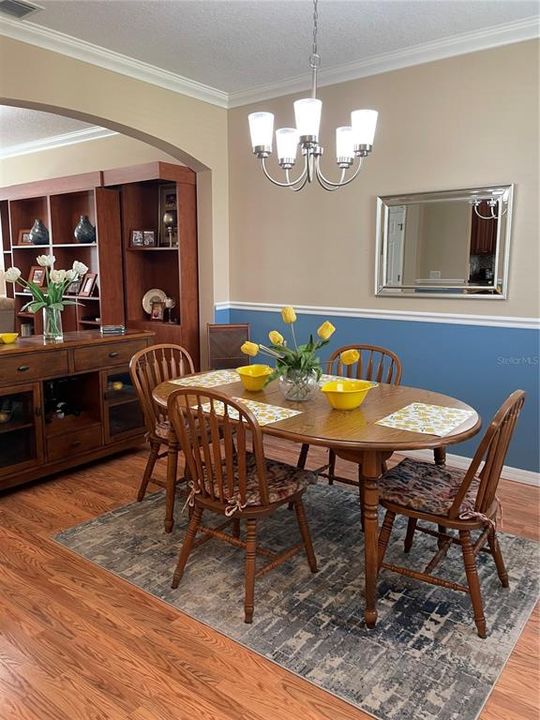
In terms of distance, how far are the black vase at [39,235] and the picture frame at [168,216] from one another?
1439 mm

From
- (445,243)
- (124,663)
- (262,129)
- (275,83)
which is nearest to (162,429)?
(124,663)

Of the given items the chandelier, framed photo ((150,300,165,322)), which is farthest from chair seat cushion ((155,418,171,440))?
framed photo ((150,300,165,322))

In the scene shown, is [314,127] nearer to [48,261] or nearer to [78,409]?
[48,261]

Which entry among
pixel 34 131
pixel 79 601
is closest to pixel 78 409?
pixel 79 601

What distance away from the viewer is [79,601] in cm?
223

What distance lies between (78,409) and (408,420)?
2351 millimetres

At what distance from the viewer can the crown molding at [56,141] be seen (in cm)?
534

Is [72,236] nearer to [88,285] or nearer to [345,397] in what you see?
[88,285]

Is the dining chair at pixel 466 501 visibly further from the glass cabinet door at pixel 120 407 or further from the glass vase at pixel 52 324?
the glass vase at pixel 52 324

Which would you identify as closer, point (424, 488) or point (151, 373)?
point (424, 488)

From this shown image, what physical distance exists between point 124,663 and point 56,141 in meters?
5.44

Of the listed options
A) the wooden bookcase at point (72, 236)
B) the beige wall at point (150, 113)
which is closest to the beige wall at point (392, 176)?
the beige wall at point (150, 113)

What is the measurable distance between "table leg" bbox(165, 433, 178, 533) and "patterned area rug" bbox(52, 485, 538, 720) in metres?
0.08

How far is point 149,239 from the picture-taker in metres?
4.96
